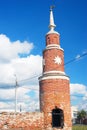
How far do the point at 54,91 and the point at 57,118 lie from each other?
2.58m

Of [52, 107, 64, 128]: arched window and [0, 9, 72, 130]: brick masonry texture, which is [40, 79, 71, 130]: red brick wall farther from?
[52, 107, 64, 128]: arched window

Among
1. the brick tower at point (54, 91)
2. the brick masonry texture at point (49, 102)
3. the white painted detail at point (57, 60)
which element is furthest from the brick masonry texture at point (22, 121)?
the white painted detail at point (57, 60)

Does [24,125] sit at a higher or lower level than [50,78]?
lower

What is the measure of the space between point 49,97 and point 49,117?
4.83 feet

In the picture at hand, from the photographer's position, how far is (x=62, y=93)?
1967cm

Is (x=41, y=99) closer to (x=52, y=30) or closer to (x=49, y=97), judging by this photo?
(x=49, y=97)

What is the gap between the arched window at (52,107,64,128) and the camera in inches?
781

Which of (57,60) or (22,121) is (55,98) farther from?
(57,60)

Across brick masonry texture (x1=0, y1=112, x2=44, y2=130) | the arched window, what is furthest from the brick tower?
brick masonry texture (x1=0, y1=112, x2=44, y2=130)

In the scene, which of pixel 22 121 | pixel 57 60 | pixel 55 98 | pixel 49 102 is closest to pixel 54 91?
pixel 55 98

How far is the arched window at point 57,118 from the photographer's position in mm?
19828

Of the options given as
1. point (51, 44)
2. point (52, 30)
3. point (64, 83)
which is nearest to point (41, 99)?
point (64, 83)

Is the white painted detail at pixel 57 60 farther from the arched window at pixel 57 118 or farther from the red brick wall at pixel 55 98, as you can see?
the arched window at pixel 57 118

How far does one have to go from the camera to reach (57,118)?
20797 mm
